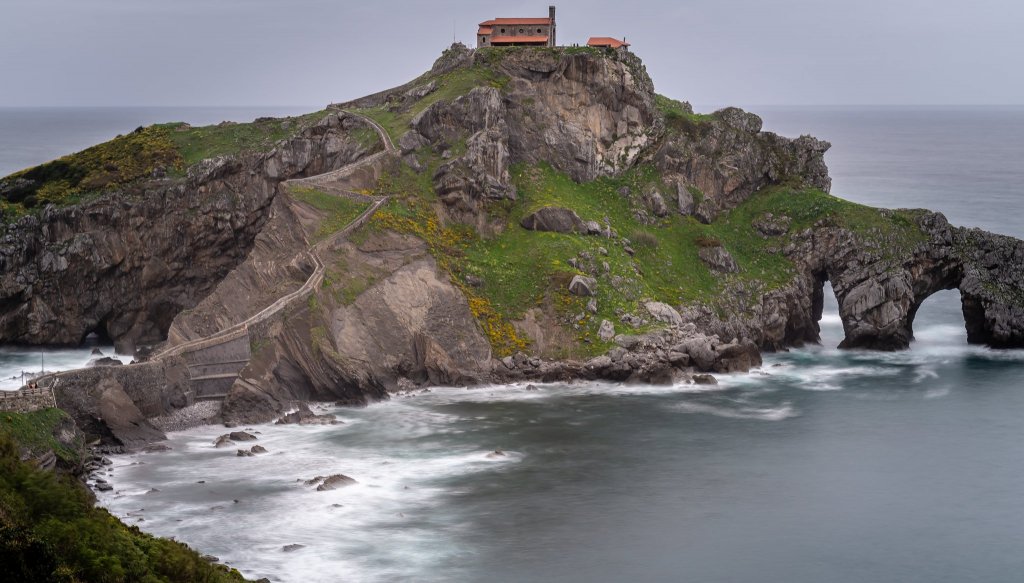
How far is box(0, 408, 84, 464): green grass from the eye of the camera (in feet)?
222

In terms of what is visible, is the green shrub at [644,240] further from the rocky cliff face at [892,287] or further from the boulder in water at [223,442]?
the boulder in water at [223,442]

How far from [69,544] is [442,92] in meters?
73.7

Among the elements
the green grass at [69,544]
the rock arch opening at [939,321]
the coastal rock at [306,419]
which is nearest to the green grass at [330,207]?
the coastal rock at [306,419]

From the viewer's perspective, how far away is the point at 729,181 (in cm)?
11556

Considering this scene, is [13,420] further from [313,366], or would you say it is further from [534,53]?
[534,53]

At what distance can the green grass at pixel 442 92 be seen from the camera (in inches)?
4387

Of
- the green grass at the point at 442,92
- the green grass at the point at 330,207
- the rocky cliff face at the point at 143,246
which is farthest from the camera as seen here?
the green grass at the point at 442,92

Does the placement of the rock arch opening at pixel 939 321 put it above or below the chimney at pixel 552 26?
below

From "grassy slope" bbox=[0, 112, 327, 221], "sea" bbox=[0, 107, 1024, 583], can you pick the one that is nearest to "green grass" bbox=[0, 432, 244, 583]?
"sea" bbox=[0, 107, 1024, 583]

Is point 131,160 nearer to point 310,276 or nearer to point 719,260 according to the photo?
point 310,276

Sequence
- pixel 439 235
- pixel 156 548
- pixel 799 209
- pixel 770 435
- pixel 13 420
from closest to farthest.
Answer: pixel 156 548, pixel 13 420, pixel 770 435, pixel 439 235, pixel 799 209

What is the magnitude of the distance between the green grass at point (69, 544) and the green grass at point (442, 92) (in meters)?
63.4

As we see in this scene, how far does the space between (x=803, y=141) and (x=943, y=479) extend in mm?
50260

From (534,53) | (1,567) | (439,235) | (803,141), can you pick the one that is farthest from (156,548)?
(803,141)
